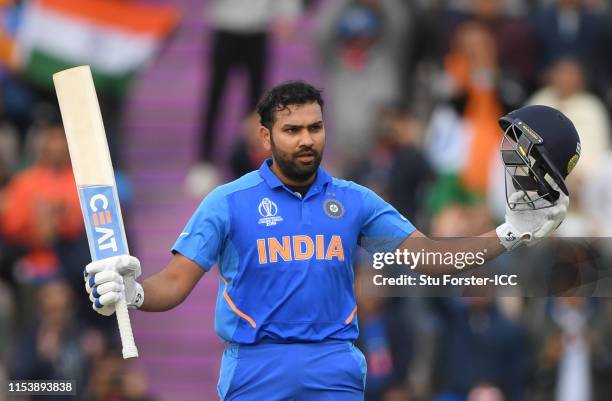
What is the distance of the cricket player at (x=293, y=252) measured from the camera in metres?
6.58

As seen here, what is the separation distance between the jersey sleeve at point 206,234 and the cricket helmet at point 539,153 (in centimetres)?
129

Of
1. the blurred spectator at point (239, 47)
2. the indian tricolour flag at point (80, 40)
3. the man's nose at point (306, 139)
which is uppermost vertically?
the indian tricolour flag at point (80, 40)

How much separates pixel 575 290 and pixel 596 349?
3313 mm

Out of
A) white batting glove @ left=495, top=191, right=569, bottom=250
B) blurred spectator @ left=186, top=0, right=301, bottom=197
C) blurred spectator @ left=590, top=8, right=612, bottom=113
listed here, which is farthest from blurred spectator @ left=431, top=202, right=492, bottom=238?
white batting glove @ left=495, top=191, right=569, bottom=250

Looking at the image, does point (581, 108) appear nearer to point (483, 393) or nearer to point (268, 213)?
point (483, 393)

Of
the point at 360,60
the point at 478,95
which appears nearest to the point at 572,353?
the point at 478,95

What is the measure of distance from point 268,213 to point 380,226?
22.0 inches

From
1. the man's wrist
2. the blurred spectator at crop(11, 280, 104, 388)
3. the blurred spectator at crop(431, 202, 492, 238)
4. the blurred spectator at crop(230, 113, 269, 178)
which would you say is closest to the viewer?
the man's wrist

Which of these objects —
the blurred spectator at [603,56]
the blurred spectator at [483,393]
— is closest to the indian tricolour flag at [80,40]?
the blurred spectator at [603,56]

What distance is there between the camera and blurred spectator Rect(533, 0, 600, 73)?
12.8m

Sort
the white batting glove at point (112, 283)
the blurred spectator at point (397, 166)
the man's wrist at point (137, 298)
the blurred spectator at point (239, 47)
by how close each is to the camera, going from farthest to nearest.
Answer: the blurred spectator at point (239, 47) < the blurred spectator at point (397, 166) < the man's wrist at point (137, 298) < the white batting glove at point (112, 283)

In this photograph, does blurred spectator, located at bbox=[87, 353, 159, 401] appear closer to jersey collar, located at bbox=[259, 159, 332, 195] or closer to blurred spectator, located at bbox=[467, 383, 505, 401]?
blurred spectator, located at bbox=[467, 383, 505, 401]

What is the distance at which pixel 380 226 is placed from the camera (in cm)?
691

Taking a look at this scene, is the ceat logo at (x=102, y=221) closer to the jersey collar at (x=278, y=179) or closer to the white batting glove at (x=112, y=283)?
the white batting glove at (x=112, y=283)
